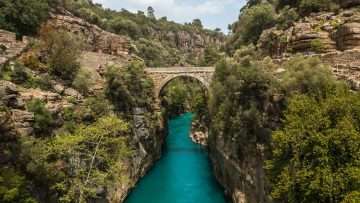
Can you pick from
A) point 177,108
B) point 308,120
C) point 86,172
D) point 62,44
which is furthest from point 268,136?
point 177,108

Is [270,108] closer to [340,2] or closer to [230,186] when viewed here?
[230,186]

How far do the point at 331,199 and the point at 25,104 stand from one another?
1456 cm

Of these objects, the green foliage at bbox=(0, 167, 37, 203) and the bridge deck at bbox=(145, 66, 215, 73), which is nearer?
the green foliage at bbox=(0, 167, 37, 203)

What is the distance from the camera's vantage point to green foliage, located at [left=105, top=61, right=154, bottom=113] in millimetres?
26250

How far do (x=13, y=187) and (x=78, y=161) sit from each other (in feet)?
14.4

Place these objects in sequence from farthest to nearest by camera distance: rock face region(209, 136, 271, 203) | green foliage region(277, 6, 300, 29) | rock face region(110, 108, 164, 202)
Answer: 1. green foliage region(277, 6, 300, 29)
2. rock face region(110, 108, 164, 202)
3. rock face region(209, 136, 271, 203)

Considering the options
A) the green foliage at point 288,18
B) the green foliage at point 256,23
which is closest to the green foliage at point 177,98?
the green foliage at point 256,23

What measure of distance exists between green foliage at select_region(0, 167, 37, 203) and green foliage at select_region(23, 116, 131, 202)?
880 mm

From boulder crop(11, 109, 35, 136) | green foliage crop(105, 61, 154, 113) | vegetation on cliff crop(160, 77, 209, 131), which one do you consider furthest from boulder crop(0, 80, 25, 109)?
vegetation on cliff crop(160, 77, 209, 131)

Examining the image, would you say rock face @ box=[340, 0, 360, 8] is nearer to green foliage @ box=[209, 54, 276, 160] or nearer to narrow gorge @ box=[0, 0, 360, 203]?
narrow gorge @ box=[0, 0, 360, 203]

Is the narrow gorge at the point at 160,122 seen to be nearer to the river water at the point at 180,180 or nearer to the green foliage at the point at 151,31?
the river water at the point at 180,180

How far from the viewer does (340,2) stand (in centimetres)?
2659

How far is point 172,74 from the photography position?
35094 mm

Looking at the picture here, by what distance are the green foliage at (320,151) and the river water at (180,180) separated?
11.1 meters
